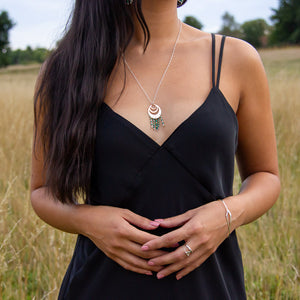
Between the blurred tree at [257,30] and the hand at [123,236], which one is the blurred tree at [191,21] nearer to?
the hand at [123,236]

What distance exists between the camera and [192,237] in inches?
33.6

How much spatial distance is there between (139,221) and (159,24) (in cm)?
62

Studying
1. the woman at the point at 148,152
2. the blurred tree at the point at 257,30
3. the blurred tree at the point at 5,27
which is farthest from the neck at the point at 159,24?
the blurred tree at the point at 257,30

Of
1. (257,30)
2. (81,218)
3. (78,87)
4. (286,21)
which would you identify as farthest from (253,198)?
(257,30)

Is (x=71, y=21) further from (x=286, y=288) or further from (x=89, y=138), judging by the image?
(x=286, y=288)

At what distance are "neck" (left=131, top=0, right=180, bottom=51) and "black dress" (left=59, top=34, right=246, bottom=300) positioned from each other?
25 cm

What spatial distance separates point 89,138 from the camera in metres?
0.91

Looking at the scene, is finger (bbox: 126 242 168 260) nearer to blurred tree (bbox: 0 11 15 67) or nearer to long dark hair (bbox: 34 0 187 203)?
long dark hair (bbox: 34 0 187 203)

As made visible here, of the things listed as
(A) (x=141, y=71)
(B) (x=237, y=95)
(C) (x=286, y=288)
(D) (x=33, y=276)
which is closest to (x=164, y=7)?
(A) (x=141, y=71)

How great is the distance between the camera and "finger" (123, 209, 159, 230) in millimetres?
884

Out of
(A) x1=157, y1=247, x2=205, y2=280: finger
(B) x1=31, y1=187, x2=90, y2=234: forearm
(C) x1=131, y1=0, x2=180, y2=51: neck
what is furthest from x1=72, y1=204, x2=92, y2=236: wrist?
(C) x1=131, y1=0, x2=180, y2=51: neck

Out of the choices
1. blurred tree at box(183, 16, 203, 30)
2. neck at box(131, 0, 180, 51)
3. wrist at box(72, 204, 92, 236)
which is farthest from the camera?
blurred tree at box(183, 16, 203, 30)

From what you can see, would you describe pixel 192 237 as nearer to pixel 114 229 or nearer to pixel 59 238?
pixel 114 229

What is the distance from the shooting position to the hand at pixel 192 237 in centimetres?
85
